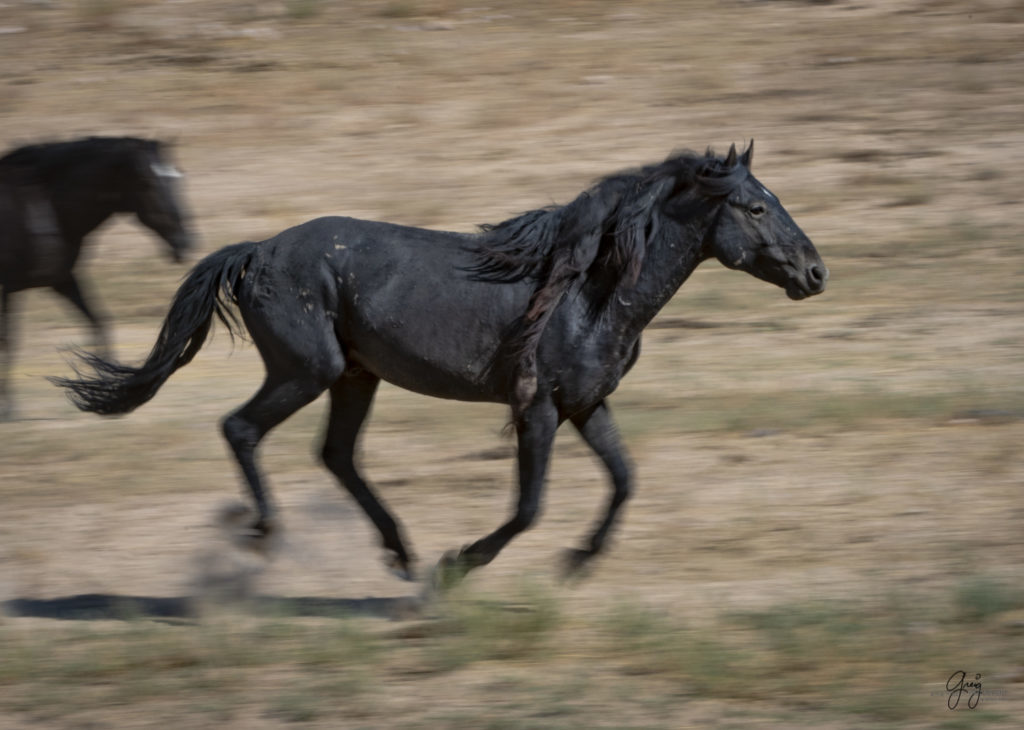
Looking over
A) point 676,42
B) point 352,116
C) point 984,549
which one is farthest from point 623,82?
point 984,549

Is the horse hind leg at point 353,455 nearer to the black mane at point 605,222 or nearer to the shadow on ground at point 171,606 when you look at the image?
the shadow on ground at point 171,606

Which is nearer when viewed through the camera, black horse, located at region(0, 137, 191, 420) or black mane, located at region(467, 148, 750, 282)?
black mane, located at region(467, 148, 750, 282)

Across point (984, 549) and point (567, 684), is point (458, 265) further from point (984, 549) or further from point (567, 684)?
point (984, 549)

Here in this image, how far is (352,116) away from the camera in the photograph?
52.4ft

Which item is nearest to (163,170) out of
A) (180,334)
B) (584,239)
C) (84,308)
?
(84,308)

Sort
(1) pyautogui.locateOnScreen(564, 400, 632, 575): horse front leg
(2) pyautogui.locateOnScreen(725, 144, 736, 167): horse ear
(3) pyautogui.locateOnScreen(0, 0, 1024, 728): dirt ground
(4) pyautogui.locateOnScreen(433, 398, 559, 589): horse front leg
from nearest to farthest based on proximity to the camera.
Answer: (3) pyautogui.locateOnScreen(0, 0, 1024, 728): dirt ground < (2) pyautogui.locateOnScreen(725, 144, 736, 167): horse ear < (4) pyautogui.locateOnScreen(433, 398, 559, 589): horse front leg < (1) pyautogui.locateOnScreen(564, 400, 632, 575): horse front leg

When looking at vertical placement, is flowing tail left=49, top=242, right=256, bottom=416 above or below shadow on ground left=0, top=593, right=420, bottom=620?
above

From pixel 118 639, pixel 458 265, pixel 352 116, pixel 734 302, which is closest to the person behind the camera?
pixel 118 639

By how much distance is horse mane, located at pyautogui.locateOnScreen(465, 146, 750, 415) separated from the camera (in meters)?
5.93

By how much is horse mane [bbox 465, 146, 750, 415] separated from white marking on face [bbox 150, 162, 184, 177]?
4.71 m

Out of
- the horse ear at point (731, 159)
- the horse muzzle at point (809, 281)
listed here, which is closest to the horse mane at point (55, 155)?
the horse ear at point (731, 159)

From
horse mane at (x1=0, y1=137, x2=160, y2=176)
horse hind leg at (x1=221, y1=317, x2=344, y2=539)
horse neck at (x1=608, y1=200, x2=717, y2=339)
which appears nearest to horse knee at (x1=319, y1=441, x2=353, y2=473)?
horse hind leg at (x1=221, y1=317, x2=344, y2=539)

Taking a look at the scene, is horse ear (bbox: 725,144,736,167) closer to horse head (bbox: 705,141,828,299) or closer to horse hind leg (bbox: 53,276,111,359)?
horse head (bbox: 705,141,828,299)

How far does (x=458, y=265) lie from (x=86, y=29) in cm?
1374
